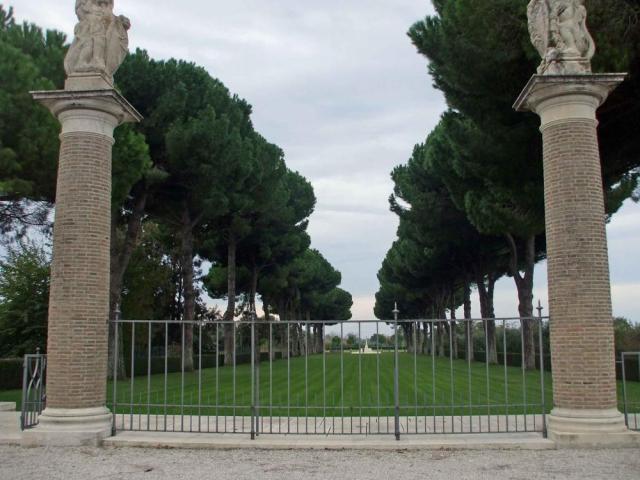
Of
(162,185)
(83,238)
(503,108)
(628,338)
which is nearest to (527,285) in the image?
(628,338)

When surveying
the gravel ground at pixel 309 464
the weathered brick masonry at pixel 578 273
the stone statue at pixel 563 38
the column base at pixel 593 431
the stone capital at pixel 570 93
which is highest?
the stone statue at pixel 563 38

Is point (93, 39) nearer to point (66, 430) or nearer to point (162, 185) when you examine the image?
point (66, 430)

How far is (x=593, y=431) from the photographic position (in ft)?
27.9

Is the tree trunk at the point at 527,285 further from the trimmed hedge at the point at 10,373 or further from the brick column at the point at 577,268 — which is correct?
the trimmed hedge at the point at 10,373

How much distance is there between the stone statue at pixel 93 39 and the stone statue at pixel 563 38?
6580mm

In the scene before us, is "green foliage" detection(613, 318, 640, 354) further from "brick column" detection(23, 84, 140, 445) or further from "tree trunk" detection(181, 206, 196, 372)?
"brick column" detection(23, 84, 140, 445)

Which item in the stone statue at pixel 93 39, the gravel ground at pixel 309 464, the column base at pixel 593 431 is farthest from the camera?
the stone statue at pixel 93 39

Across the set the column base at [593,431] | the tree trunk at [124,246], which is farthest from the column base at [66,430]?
the tree trunk at [124,246]

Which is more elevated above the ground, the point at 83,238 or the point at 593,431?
the point at 83,238

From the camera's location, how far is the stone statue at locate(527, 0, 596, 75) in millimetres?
9289

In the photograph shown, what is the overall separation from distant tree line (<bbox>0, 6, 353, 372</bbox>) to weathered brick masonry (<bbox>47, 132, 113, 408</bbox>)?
73 centimetres

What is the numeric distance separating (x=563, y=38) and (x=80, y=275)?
788 centimetres

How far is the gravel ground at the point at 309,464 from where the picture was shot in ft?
23.9

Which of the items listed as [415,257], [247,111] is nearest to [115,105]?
[247,111]
